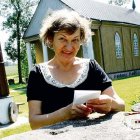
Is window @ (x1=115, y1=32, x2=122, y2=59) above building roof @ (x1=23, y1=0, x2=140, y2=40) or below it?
below

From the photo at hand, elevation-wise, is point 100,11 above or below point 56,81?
above

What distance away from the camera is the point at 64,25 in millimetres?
2863

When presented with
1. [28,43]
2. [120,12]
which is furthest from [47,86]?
[120,12]

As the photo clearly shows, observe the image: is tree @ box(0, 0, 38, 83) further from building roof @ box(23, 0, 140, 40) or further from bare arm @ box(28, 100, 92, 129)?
bare arm @ box(28, 100, 92, 129)

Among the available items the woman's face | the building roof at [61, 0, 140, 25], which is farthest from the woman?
the building roof at [61, 0, 140, 25]

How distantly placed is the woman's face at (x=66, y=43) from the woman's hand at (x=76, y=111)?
591 millimetres

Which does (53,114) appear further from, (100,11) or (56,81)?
(100,11)

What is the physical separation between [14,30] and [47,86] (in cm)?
4369

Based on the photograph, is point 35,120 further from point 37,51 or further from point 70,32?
point 37,51

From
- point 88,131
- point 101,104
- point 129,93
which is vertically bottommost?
point 129,93

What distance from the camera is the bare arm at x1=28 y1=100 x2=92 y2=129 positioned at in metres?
2.63

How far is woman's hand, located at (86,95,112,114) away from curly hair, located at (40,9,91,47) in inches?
25.8

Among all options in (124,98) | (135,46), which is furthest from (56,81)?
(135,46)

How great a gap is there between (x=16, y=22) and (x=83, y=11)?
1817 centimetres
